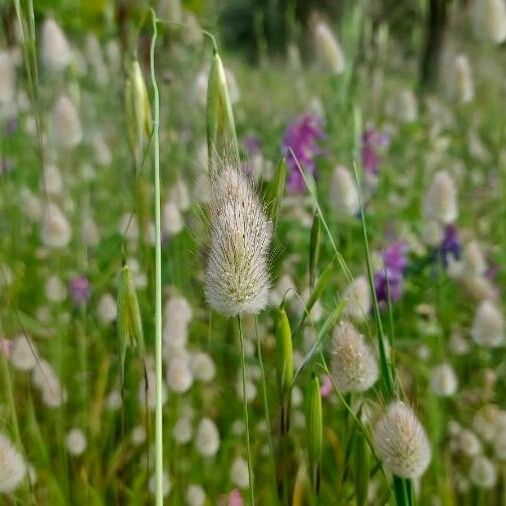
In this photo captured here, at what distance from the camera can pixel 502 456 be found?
87cm

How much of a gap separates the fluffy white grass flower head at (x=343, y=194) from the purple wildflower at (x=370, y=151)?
44cm

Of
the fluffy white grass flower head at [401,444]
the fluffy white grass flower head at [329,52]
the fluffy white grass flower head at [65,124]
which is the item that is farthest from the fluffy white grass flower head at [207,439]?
the fluffy white grass flower head at [329,52]

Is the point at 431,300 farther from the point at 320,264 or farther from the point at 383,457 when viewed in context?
the point at 383,457

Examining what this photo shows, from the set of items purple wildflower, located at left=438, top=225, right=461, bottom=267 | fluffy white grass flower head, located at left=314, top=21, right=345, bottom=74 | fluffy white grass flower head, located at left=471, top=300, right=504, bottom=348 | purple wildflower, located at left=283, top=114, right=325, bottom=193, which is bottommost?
fluffy white grass flower head, located at left=471, top=300, right=504, bottom=348

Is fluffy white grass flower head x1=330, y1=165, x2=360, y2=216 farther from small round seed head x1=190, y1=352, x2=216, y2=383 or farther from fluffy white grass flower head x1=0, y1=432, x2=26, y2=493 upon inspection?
fluffy white grass flower head x1=0, y1=432, x2=26, y2=493

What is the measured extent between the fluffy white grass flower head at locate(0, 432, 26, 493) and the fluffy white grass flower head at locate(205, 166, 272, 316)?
7.9 inches

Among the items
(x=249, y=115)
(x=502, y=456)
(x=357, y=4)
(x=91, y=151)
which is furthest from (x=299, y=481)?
(x=249, y=115)

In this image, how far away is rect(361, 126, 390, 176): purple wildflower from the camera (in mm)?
1619

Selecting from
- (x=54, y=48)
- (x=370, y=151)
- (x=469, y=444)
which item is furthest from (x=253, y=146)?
(x=469, y=444)

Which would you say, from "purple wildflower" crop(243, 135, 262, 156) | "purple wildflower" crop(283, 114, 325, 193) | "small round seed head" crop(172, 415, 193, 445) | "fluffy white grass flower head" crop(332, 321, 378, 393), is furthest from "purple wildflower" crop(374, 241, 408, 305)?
"fluffy white grass flower head" crop(332, 321, 378, 393)

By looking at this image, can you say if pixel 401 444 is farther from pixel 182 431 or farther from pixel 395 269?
pixel 395 269

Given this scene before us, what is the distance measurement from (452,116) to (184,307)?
2440 millimetres

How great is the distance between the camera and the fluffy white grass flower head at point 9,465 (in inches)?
22.9

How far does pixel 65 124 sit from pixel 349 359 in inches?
28.0
